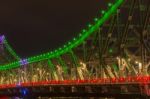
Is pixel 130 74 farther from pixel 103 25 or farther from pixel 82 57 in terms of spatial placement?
pixel 82 57

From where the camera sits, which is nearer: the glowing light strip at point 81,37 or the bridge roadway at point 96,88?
the bridge roadway at point 96,88

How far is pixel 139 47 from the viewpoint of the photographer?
8169 cm

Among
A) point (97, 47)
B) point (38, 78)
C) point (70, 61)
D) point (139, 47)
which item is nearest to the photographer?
point (139, 47)

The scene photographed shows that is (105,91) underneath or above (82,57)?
underneath

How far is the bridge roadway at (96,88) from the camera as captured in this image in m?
76.9

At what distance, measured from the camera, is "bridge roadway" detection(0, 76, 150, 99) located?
252 ft

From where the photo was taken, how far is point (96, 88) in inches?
3853

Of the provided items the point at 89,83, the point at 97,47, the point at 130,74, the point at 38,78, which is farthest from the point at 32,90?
the point at 130,74

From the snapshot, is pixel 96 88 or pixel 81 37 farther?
pixel 81 37

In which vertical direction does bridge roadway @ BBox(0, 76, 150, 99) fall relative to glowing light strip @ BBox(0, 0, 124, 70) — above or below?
below

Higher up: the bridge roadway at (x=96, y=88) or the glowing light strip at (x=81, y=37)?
the glowing light strip at (x=81, y=37)

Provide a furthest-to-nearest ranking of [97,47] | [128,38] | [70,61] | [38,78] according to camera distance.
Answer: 1. [38,78]
2. [70,61]
3. [97,47]
4. [128,38]

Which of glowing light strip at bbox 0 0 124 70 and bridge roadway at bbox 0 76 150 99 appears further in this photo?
glowing light strip at bbox 0 0 124 70

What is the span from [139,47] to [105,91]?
13.8m
